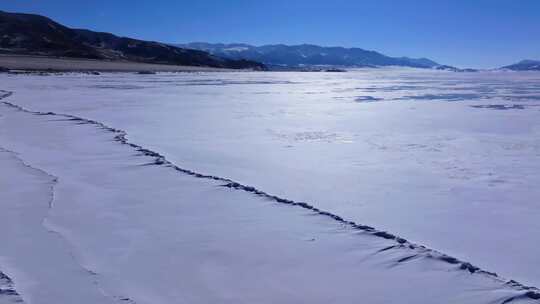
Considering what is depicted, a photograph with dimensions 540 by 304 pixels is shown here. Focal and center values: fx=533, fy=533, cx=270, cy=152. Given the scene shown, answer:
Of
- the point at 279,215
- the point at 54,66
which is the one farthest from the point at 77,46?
the point at 279,215

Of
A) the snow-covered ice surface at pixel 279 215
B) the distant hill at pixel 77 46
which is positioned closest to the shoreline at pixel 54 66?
the distant hill at pixel 77 46

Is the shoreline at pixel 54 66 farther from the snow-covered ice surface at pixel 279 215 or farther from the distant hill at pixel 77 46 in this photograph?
the snow-covered ice surface at pixel 279 215

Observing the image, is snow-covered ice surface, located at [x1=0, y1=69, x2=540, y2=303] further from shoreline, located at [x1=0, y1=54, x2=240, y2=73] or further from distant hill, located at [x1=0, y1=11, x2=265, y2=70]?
distant hill, located at [x1=0, y1=11, x2=265, y2=70]

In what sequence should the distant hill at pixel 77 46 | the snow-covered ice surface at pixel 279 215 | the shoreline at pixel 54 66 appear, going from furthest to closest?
the distant hill at pixel 77 46 < the shoreline at pixel 54 66 < the snow-covered ice surface at pixel 279 215

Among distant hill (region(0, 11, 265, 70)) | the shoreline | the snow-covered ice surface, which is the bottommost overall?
the snow-covered ice surface

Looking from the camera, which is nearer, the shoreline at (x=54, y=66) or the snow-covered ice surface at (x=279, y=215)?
A: the snow-covered ice surface at (x=279, y=215)

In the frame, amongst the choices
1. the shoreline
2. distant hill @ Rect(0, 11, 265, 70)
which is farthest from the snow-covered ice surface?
distant hill @ Rect(0, 11, 265, 70)

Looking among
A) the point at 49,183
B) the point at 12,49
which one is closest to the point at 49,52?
the point at 12,49
